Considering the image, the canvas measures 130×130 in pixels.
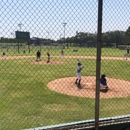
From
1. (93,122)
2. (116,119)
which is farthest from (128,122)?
(93,122)

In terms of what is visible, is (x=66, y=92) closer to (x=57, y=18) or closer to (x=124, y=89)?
(x=124, y=89)

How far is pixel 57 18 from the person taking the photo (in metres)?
3.37

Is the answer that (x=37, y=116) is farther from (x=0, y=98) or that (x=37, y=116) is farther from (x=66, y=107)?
(x=0, y=98)

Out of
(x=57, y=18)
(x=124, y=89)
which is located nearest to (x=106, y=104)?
(x=124, y=89)

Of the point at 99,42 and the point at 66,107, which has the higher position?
the point at 99,42

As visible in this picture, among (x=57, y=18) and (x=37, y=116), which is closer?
(x=57, y=18)

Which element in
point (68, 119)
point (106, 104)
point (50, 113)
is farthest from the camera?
point (106, 104)

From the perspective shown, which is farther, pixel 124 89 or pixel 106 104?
pixel 124 89

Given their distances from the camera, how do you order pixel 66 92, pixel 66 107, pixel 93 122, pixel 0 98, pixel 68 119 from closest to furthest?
1. pixel 93 122
2. pixel 68 119
3. pixel 66 107
4. pixel 0 98
5. pixel 66 92

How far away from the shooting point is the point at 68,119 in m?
6.01

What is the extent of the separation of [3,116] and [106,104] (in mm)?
4055

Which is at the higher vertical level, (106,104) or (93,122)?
(93,122)

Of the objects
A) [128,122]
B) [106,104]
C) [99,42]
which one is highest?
[99,42]

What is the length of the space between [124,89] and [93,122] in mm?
7181
